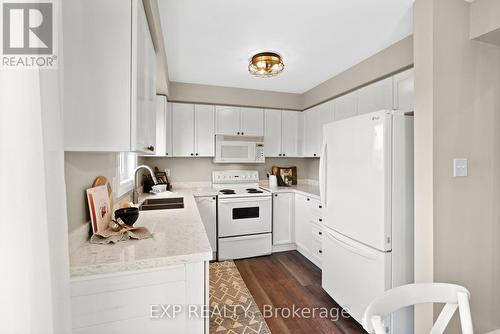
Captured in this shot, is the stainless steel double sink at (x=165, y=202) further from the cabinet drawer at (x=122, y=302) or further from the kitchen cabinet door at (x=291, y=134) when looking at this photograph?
the kitchen cabinet door at (x=291, y=134)

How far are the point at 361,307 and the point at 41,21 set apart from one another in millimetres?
2356

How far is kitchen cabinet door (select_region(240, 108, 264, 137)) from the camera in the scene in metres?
3.53

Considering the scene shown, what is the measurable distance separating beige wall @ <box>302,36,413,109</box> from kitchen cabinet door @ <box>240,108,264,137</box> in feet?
2.85

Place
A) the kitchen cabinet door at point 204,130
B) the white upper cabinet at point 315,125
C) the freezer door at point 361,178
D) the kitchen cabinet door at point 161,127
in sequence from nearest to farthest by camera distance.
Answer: the freezer door at point 361,178
the kitchen cabinet door at point 161,127
the white upper cabinet at point 315,125
the kitchen cabinet door at point 204,130

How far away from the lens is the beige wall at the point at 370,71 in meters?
2.03

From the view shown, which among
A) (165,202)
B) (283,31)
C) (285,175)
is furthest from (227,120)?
(283,31)

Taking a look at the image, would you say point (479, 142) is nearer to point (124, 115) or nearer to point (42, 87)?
point (124, 115)

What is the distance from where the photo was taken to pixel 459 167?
4.97 feet

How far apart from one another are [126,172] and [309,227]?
7.51 ft

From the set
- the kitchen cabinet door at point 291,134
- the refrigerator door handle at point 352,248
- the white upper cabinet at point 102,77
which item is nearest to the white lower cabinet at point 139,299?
the white upper cabinet at point 102,77

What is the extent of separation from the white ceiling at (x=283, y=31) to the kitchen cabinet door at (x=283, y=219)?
1731 millimetres

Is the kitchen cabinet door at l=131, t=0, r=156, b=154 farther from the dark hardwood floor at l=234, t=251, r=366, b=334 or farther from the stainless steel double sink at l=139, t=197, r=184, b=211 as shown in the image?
→ the dark hardwood floor at l=234, t=251, r=366, b=334

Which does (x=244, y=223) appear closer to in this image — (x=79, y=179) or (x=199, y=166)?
(x=199, y=166)

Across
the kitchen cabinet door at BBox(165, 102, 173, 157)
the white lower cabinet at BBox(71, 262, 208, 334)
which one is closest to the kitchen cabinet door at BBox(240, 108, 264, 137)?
the kitchen cabinet door at BBox(165, 102, 173, 157)
